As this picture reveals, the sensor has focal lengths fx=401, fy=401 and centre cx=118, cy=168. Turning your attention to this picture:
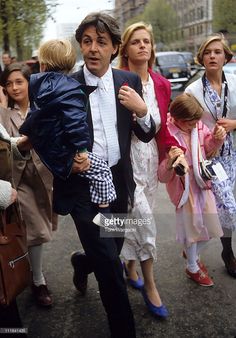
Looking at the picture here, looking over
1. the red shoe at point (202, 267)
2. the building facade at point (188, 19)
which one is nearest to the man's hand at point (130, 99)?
the red shoe at point (202, 267)

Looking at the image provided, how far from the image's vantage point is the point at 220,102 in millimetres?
3004

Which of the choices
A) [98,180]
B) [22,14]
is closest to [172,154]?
[98,180]

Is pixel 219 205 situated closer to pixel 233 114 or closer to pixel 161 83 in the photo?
pixel 233 114

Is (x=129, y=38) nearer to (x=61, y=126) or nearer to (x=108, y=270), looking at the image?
(x=61, y=126)

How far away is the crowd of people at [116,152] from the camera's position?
204 cm

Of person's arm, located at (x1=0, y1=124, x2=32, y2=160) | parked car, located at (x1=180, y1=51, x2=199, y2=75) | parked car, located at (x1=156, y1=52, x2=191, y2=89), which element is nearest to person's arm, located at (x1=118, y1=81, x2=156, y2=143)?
person's arm, located at (x1=0, y1=124, x2=32, y2=160)

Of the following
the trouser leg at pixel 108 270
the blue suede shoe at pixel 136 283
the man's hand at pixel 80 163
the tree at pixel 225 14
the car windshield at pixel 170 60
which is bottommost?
the blue suede shoe at pixel 136 283

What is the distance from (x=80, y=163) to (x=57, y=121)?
9.7 inches

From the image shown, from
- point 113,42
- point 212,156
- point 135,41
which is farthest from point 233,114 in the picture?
point 113,42

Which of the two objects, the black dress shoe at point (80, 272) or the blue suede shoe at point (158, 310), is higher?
the black dress shoe at point (80, 272)

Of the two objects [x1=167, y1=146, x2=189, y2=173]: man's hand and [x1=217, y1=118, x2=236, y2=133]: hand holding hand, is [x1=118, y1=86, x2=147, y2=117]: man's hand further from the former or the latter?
[x1=217, y1=118, x2=236, y2=133]: hand holding hand

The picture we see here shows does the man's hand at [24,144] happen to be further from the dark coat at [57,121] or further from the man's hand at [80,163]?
the man's hand at [80,163]

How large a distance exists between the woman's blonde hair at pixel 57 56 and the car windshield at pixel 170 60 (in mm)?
16611

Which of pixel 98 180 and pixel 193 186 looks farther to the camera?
pixel 193 186
